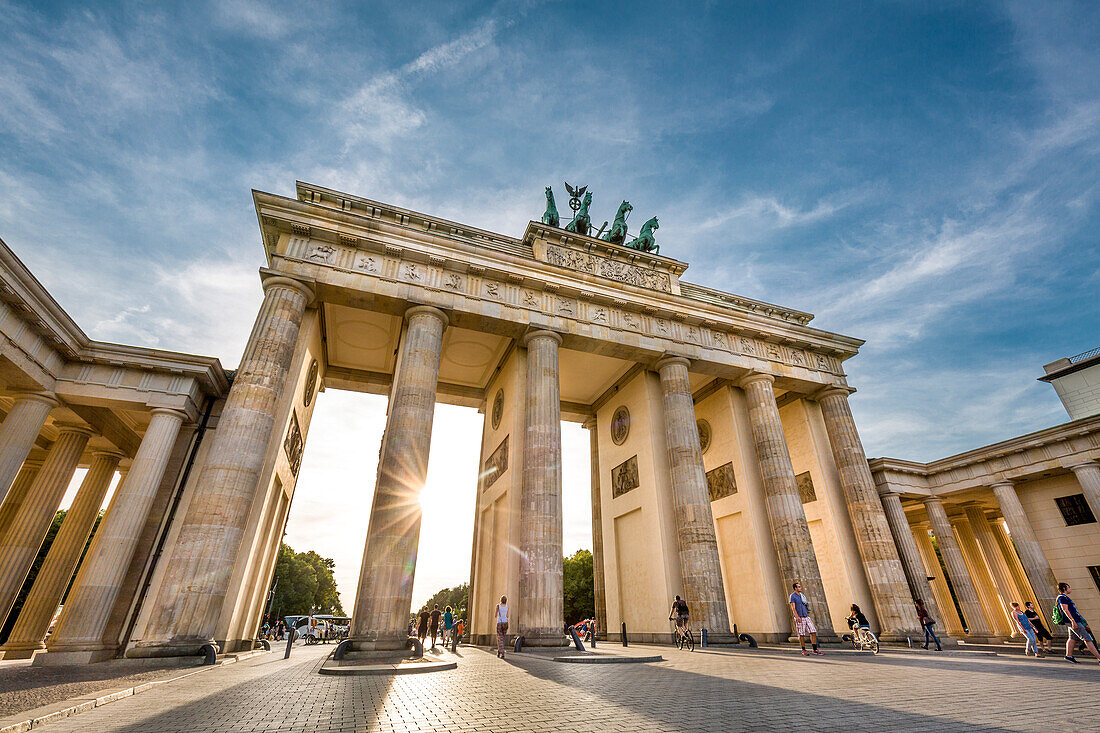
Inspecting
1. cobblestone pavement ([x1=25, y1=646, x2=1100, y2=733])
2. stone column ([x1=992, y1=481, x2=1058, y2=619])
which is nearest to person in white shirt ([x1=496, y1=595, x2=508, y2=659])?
cobblestone pavement ([x1=25, y1=646, x2=1100, y2=733])

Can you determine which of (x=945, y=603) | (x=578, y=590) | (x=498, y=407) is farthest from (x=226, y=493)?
(x=578, y=590)

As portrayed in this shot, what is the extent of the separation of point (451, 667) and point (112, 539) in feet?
36.7

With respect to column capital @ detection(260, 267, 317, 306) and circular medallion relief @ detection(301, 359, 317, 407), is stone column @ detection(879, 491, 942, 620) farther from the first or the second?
column capital @ detection(260, 267, 317, 306)

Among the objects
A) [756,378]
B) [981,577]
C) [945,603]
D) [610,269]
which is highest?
[610,269]

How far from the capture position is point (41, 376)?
1375 centimetres

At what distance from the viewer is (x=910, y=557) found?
2142 centimetres

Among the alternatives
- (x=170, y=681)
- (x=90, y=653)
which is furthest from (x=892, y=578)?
(x=90, y=653)

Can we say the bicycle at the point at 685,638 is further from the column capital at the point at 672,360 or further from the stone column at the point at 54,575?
the stone column at the point at 54,575

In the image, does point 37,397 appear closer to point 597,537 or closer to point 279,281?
point 279,281

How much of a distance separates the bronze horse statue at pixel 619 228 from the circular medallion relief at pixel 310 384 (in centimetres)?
Answer: 1451

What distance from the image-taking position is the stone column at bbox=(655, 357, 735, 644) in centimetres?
1585

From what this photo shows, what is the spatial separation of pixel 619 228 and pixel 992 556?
97.3ft

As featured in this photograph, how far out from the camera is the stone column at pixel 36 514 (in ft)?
48.8

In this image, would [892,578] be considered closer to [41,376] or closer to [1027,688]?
[1027,688]
